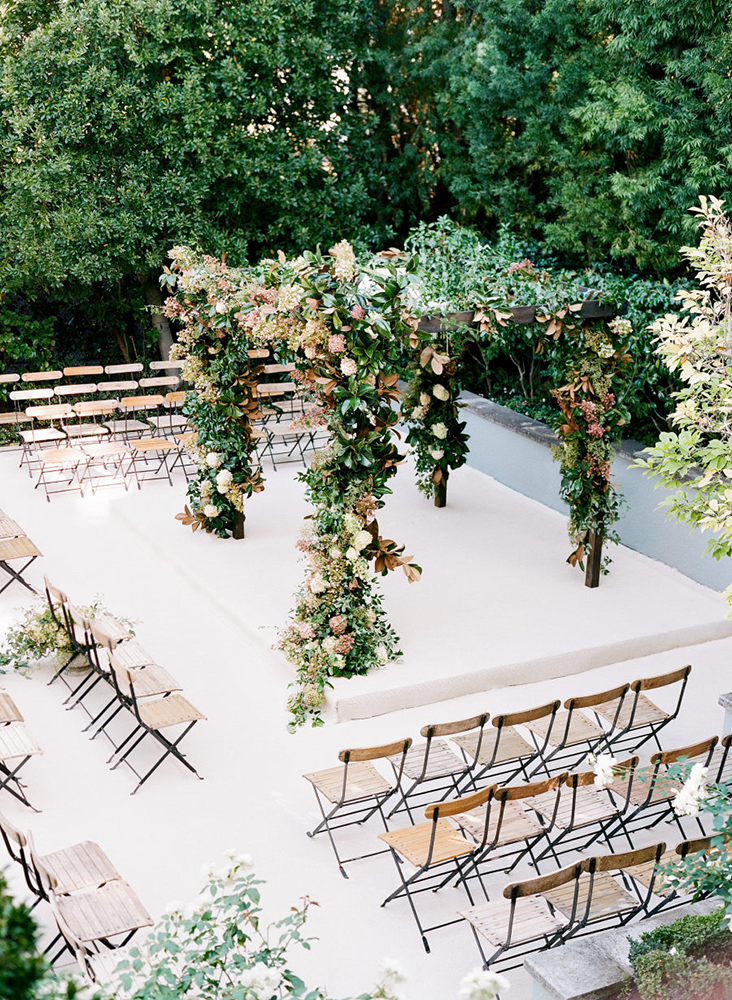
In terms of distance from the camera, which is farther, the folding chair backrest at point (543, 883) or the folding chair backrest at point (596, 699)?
the folding chair backrest at point (596, 699)

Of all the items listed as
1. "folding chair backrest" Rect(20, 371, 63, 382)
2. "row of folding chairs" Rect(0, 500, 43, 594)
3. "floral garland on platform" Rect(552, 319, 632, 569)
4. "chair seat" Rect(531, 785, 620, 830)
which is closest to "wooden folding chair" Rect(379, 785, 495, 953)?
"chair seat" Rect(531, 785, 620, 830)

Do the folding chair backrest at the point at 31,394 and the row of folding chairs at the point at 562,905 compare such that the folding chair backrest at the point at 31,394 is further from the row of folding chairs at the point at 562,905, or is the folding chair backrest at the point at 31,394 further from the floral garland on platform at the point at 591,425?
the row of folding chairs at the point at 562,905

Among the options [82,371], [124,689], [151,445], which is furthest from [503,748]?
[82,371]

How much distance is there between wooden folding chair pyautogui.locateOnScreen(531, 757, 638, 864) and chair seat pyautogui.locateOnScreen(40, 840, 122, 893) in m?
2.42

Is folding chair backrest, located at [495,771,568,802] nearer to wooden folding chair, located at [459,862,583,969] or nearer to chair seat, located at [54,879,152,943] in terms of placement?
wooden folding chair, located at [459,862,583,969]

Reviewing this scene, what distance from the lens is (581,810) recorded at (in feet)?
19.9

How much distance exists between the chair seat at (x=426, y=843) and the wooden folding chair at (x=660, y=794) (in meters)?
1.05

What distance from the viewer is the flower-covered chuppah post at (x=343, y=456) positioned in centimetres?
738

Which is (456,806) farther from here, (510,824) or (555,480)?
(555,480)

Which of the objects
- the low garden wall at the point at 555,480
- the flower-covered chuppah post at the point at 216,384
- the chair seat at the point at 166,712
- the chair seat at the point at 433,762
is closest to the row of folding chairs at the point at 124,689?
the chair seat at the point at 166,712

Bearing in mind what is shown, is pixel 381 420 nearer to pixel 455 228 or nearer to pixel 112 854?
pixel 112 854

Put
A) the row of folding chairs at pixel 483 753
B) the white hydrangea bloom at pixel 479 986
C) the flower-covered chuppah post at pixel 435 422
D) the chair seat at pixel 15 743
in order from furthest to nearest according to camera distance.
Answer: the flower-covered chuppah post at pixel 435 422
the chair seat at pixel 15 743
the row of folding chairs at pixel 483 753
the white hydrangea bloom at pixel 479 986

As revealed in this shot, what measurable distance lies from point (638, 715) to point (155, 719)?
327cm

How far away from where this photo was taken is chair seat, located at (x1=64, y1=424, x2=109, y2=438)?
13805 millimetres
